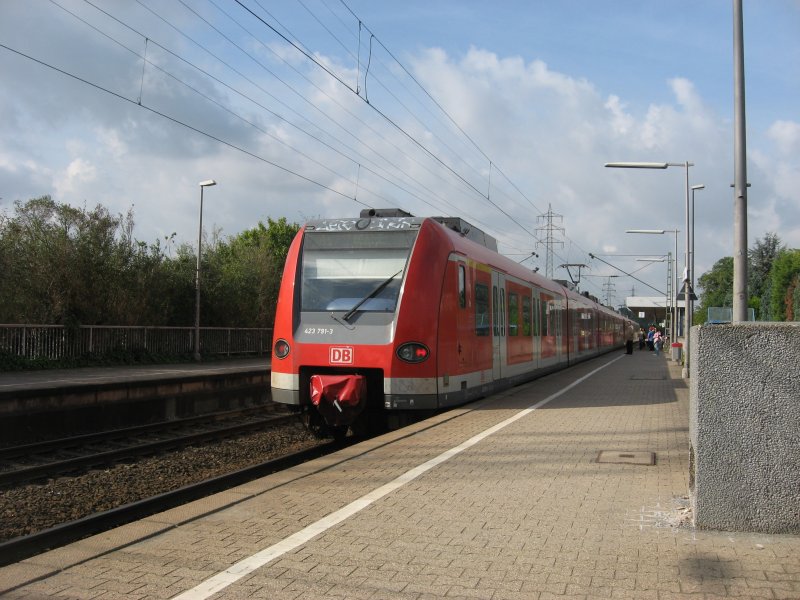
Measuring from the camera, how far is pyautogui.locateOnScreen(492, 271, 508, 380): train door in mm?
14008

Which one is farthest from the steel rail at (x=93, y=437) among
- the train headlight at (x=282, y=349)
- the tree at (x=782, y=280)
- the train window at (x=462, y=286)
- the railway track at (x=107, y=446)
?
the tree at (x=782, y=280)

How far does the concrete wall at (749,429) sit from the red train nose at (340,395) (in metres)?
5.60

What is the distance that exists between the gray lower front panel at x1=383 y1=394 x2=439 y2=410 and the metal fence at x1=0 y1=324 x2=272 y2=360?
16.0 m

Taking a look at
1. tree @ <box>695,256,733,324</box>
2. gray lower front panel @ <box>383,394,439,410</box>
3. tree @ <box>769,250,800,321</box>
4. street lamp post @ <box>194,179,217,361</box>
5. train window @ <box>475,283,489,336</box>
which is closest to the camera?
gray lower front panel @ <box>383,394,439,410</box>

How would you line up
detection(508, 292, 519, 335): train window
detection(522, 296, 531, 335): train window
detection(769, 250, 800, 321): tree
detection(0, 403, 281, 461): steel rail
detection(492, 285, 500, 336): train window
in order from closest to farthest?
detection(0, 403, 281, 461): steel rail, detection(492, 285, 500, 336): train window, detection(508, 292, 519, 335): train window, detection(522, 296, 531, 335): train window, detection(769, 250, 800, 321): tree

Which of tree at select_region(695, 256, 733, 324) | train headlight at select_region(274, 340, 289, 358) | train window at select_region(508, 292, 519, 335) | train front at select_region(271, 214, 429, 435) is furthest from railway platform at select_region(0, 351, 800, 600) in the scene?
tree at select_region(695, 256, 733, 324)

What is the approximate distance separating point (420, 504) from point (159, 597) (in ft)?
7.71

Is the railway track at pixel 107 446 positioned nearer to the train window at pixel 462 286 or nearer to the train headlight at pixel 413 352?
the train headlight at pixel 413 352

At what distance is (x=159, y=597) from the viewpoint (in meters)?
4.09

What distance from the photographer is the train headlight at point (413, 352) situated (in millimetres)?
10295

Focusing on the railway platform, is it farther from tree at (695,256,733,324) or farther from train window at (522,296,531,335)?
tree at (695,256,733,324)

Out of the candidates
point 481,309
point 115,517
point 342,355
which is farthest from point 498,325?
point 115,517

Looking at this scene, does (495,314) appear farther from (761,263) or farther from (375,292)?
(761,263)

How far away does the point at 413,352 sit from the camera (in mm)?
10367
